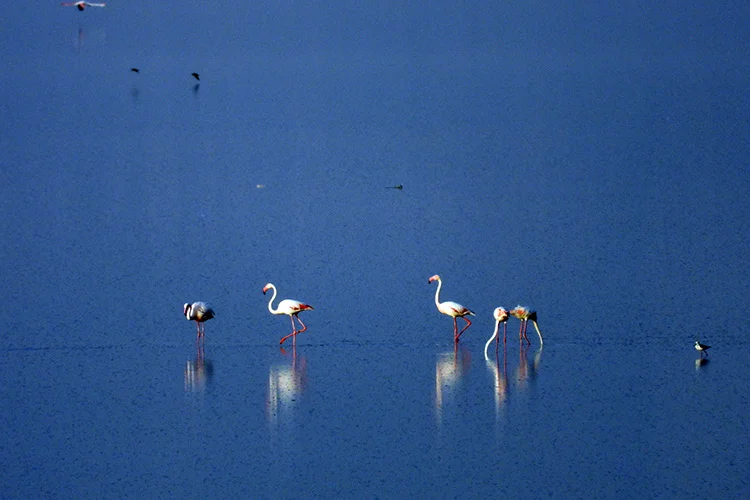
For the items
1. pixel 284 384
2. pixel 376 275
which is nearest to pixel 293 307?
pixel 284 384

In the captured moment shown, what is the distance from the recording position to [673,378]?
10609 millimetres

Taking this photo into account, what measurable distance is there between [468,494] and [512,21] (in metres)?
40.9

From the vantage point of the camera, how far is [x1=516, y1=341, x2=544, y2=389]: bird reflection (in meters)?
10.7

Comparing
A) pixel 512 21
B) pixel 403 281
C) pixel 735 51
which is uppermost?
pixel 512 21

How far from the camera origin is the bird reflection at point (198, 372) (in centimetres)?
1057

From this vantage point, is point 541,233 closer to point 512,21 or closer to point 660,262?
point 660,262

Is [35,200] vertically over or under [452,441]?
over

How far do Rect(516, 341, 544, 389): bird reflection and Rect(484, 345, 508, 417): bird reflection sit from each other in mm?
117

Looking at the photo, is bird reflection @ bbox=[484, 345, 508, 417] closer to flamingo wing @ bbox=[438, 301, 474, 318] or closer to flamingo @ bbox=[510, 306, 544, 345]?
flamingo @ bbox=[510, 306, 544, 345]

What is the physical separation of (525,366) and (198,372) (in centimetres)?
280

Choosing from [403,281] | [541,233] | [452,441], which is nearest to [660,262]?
[541,233]

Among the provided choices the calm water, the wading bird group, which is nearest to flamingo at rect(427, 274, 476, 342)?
the wading bird group

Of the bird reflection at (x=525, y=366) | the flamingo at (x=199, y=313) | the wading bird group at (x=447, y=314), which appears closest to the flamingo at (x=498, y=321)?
the wading bird group at (x=447, y=314)

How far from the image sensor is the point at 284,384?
1059 cm
